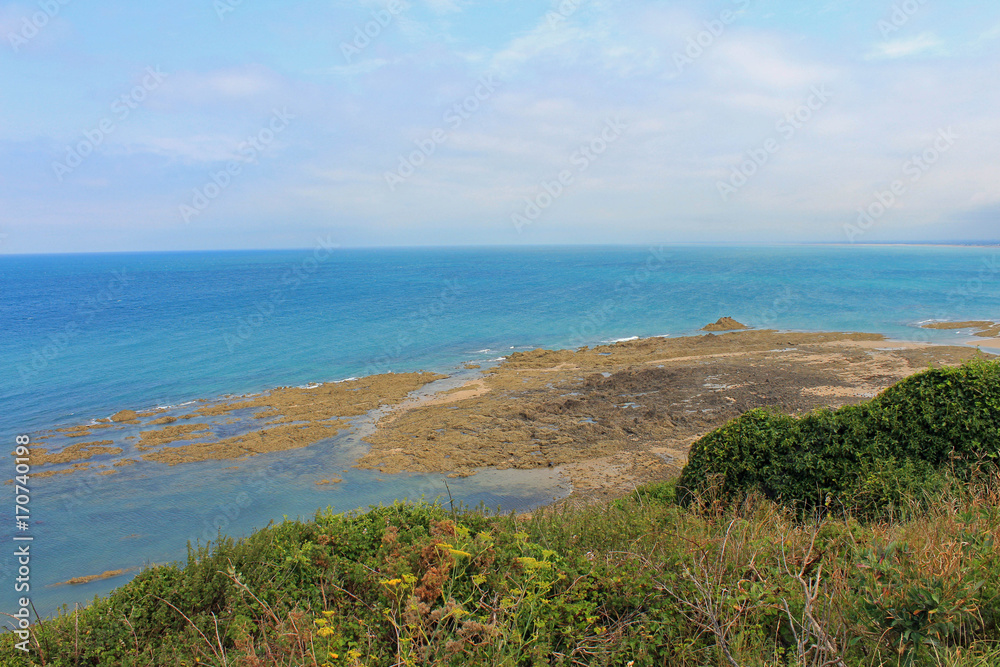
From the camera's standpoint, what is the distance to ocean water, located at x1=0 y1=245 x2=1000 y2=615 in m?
13.6

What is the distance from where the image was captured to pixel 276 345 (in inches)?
1410

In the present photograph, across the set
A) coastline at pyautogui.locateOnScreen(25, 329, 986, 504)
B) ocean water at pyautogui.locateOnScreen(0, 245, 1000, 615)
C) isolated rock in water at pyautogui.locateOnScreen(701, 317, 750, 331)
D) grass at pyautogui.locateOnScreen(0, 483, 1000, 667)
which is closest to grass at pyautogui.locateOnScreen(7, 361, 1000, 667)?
grass at pyautogui.locateOnScreen(0, 483, 1000, 667)

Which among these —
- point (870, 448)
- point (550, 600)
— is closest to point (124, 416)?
point (550, 600)

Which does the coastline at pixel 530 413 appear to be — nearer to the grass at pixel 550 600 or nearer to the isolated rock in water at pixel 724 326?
the isolated rock in water at pixel 724 326

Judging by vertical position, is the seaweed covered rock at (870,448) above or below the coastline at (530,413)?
above

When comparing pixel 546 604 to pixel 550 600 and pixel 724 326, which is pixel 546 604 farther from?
pixel 724 326

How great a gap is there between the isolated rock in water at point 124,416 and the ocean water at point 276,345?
0.99 meters

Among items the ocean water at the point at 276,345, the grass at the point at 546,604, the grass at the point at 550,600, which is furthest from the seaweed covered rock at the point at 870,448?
the ocean water at the point at 276,345

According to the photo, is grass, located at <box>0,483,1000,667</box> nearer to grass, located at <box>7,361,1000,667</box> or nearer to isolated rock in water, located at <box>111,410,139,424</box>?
grass, located at <box>7,361,1000,667</box>

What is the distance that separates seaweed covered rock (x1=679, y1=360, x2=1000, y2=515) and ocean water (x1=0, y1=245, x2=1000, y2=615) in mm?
6451

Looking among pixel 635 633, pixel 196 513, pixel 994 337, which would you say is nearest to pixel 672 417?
pixel 196 513

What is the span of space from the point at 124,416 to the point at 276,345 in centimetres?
1477

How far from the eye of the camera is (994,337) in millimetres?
32938

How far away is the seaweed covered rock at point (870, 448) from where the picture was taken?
23.6 ft
